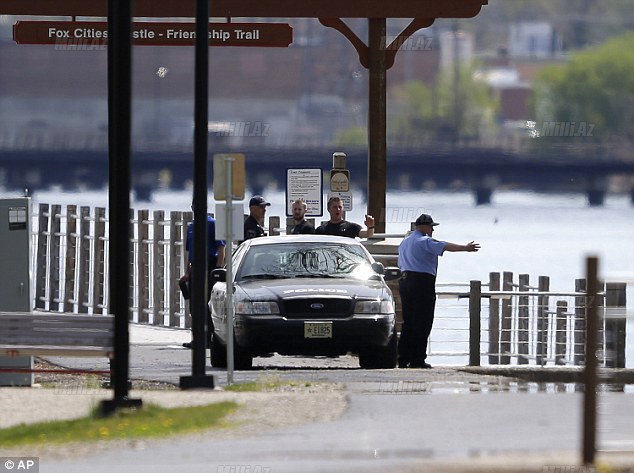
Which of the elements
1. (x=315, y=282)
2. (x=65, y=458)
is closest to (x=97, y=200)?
(x=315, y=282)

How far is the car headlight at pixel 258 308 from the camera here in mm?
18906

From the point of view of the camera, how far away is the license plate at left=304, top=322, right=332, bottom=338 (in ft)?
61.9

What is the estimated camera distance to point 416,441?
11.6 m

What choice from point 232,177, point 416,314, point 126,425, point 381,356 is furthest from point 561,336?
point 126,425

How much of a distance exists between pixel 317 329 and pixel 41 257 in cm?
1343

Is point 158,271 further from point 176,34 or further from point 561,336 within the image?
point 561,336

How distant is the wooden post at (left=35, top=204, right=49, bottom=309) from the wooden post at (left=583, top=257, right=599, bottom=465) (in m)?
21.2

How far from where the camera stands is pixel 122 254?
44.0 feet

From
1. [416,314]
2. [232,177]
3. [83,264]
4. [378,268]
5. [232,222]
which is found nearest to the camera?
[232,177]

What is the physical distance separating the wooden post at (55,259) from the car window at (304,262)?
11.1m

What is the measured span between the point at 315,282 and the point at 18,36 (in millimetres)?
6494

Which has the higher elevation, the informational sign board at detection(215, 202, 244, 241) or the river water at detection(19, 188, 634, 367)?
the informational sign board at detection(215, 202, 244, 241)

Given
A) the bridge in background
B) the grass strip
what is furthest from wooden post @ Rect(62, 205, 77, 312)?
the bridge in background

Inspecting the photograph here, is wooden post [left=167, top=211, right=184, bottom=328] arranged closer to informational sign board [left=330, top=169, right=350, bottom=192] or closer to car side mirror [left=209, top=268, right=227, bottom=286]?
informational sign board [left=330, top=169, right=350, bottom=192]
